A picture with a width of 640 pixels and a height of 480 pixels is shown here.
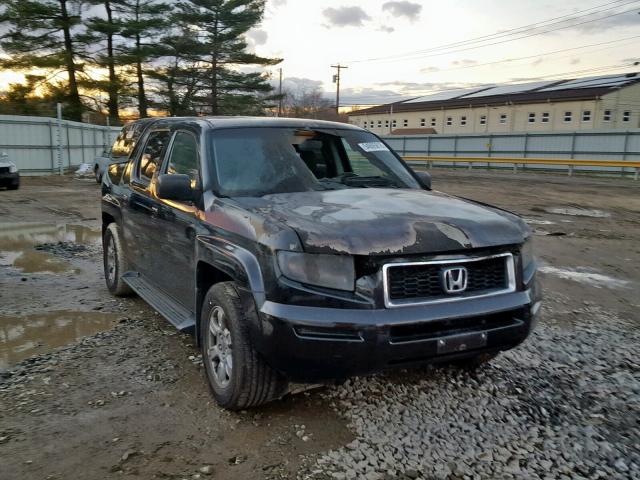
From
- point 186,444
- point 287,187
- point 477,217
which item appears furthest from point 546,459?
point 287,187

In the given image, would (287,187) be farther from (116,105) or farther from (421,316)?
(116,105)

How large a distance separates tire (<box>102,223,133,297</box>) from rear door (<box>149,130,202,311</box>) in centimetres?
106

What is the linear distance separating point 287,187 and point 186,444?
1780 millimetres

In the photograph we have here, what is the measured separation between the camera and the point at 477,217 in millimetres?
3188

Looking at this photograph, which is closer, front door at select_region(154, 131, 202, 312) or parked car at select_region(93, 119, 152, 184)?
front door at select_region(154, 131, 202, 312)

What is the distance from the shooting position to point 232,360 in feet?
10.2

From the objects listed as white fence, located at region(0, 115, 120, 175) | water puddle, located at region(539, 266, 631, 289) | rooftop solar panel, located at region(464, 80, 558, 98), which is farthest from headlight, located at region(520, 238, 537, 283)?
rooftop solar panel, located at region(464, 80, 558, 98)

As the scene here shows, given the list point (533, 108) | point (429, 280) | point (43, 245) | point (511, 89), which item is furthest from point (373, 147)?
point (511, 89)

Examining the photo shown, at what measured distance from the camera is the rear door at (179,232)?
3797 millimetres

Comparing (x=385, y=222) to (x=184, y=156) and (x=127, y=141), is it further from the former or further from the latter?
(x=127, y=141)

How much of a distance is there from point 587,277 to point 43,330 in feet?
20.6

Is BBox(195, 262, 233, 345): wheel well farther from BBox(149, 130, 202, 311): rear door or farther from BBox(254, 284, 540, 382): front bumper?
BBox(254, 284, 540, 382): front bumper

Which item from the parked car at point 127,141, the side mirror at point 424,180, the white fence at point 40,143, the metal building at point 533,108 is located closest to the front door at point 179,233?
the parked car at point 127,141

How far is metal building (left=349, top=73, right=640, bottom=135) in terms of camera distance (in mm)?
45500
